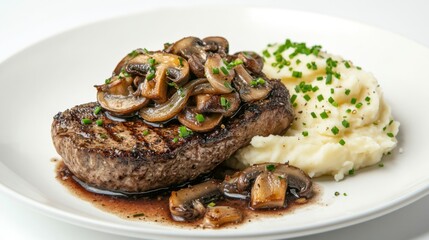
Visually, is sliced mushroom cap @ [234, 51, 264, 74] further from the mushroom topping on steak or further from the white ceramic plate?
the white ceramic plate

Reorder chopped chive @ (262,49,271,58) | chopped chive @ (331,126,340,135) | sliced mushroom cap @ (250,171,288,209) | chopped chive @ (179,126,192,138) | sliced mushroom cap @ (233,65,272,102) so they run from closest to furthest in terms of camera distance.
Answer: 1. sliced mushroom cap @ (250,171,288,209)
2. chopped chive @ (179,126,192,138)
3. chopped chive @ (331,126,340,135)
4. sliced mushroom cap @ (233,65,272,102)
5. chopped chive @ (262,49,271,58)

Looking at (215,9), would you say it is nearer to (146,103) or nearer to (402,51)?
(402,51)

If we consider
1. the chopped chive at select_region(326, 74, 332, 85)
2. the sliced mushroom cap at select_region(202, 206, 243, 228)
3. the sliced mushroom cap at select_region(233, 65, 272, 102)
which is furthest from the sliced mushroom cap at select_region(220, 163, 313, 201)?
the chopped chive at select_region(326, 74, 332, 85)

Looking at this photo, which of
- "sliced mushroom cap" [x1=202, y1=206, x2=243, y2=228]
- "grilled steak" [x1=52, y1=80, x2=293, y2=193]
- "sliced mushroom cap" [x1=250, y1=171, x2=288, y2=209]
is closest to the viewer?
"sliced mushroom cap" [x1=202, y1=206, x2=243, y2=228]

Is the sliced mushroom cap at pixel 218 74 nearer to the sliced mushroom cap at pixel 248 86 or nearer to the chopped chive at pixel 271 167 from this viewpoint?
the sliced mushroom cap at pixel 248 86

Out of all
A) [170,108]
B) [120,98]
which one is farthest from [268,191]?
[120,98]

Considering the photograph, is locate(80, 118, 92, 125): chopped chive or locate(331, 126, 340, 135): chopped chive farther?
locate(331, 126, 340, 135): chopped chive

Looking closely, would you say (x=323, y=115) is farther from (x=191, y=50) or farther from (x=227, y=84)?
(x=191, y=50)
